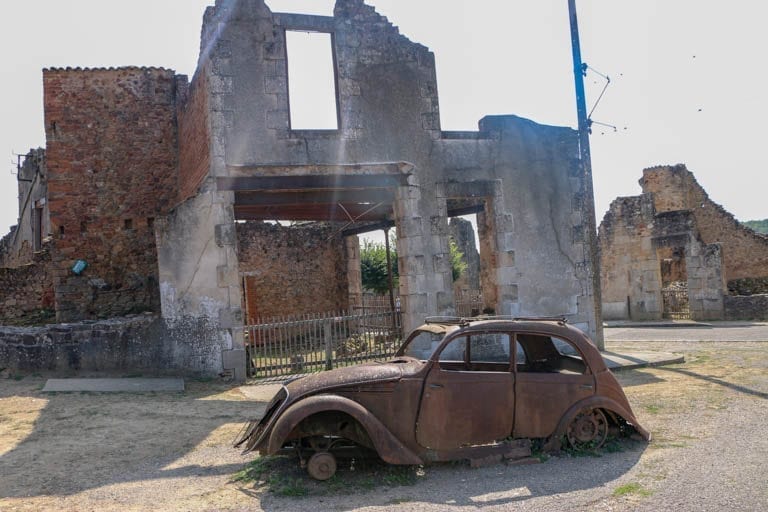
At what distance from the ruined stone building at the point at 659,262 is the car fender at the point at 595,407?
1542 centimetres

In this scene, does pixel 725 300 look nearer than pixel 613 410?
No

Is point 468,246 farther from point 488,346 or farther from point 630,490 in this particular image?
point 630,490

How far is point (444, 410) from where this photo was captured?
5.21 metres

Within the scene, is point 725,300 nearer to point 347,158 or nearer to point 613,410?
point 347,158

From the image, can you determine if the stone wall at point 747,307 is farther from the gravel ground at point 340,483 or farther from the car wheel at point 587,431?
the car wheel at point 587,431

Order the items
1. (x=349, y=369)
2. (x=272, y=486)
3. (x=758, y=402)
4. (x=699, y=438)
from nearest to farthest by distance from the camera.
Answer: (x=272, y=486), (x=349, y=369), (x=699, y=438), (x=758, y=402)

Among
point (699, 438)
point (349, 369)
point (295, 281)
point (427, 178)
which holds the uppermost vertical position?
point (427, 178)

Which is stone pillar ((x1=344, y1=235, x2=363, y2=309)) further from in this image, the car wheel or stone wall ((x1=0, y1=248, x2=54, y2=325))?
the car wheel

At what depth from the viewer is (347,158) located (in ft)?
34.8

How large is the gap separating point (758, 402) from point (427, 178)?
6117mm

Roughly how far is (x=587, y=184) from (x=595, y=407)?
7.68m

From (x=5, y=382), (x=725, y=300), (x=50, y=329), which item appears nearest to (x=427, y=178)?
(x=50, y=329)

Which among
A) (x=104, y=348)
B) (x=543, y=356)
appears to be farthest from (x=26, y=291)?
(x=543, y=356)

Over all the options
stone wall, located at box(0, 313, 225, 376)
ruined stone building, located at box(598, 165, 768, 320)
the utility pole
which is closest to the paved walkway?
ruined stone building, located at box(598, 165, 768, 320)
